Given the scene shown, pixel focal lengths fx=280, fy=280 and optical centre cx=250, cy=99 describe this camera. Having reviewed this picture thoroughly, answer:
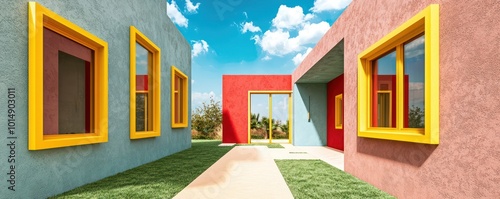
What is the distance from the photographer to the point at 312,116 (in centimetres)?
1144

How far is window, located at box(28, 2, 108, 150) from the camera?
293cm

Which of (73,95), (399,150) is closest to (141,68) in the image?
(73,95)

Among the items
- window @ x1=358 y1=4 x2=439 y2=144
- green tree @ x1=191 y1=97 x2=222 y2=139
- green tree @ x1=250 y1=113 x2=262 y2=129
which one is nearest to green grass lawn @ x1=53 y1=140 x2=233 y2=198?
window @ x1=358 y1=4 x2=439 y2=144

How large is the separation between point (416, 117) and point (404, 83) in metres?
0.49

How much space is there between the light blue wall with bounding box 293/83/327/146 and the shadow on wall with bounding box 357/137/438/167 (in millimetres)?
7126

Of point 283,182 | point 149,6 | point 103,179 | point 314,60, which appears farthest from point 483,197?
point 149,6

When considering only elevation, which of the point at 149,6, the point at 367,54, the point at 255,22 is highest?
the point at 255,22

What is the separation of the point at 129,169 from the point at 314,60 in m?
5.24

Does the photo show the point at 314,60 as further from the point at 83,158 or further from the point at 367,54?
the point at 83,158

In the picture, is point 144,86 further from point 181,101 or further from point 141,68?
point 181,101

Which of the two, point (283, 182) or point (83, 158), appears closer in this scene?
point (83, 158)

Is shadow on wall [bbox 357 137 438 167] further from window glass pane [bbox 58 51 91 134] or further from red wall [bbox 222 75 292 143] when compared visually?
red wall [bbox 222 75 292 143]

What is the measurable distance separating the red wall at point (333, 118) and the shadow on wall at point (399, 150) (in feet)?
18.1

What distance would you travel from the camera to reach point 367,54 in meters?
4.15
